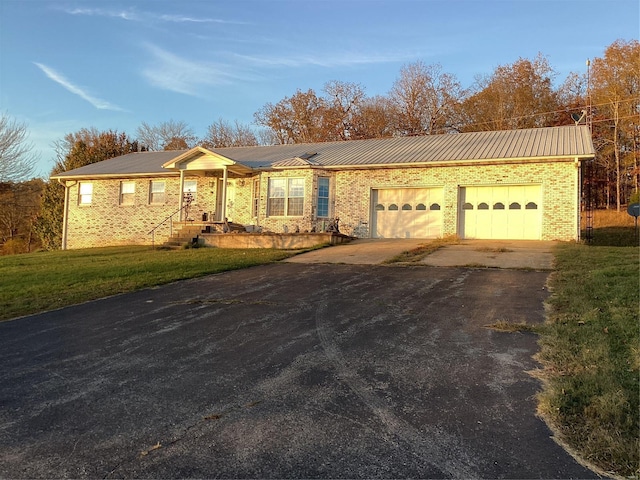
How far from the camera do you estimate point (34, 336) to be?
585cm

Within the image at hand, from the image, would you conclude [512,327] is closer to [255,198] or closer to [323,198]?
[323,198]

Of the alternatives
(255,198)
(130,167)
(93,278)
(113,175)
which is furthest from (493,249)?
(130,167)

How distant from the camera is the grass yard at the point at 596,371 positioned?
2801 mm

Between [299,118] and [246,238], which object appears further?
[299,118]

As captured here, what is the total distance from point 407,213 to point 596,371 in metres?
15.3

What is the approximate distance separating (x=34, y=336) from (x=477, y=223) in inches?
619

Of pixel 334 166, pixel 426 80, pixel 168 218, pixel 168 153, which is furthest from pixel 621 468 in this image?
pixel 426 80

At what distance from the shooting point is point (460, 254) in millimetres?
13258

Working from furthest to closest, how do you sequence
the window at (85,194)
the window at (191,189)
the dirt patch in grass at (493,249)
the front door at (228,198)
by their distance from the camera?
the window at (85,194) < the window at (191,189) < the front door at (228,198) < the dirt patch in grass at (493,249)

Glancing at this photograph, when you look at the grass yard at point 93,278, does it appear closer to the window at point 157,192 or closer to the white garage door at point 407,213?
the white garage door at point 407,213

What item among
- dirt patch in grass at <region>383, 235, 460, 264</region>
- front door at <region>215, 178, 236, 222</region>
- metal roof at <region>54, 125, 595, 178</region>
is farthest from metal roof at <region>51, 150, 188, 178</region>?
dirt patch in grass at <region>383, 235, 460, 264</region>

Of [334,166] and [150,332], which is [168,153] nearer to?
[334,166]

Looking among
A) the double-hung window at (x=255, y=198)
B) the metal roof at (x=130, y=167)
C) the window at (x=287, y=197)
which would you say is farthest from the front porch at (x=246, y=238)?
the metal roof at (x=130, y=167)

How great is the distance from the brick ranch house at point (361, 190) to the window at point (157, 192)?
50 millimetres
